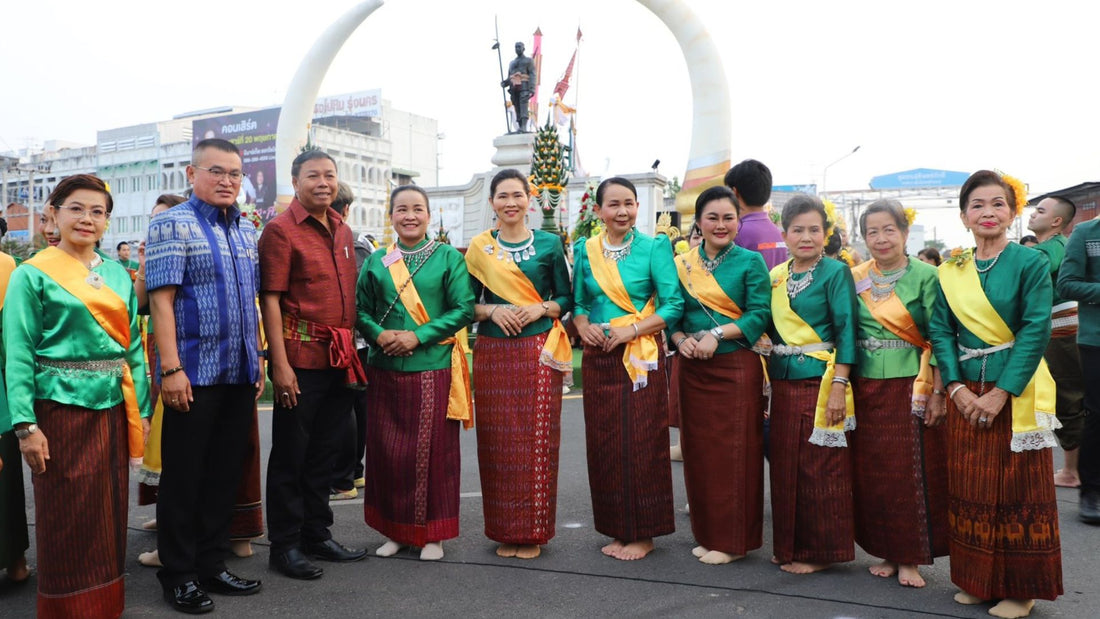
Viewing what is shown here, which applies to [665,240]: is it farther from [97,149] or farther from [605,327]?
[97,149]

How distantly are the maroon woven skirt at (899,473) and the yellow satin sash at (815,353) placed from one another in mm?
105

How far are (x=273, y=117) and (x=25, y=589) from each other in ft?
174

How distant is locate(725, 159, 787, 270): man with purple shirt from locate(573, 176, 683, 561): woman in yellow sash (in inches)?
31.7

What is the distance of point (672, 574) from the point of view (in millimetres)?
3674

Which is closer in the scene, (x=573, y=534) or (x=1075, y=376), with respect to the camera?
(x=573, y=534)

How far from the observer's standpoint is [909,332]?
11.5 ft

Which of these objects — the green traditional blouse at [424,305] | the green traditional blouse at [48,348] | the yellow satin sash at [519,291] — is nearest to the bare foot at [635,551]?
the yellow satin sash at [519,291]

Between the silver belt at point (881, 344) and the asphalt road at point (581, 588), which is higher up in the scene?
the silver belt at point (881, 344)

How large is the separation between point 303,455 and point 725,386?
1.87 metres

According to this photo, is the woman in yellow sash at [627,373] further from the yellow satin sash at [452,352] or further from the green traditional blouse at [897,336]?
the green traditional blouse at [897,336]

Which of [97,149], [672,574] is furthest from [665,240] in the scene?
[97,149]

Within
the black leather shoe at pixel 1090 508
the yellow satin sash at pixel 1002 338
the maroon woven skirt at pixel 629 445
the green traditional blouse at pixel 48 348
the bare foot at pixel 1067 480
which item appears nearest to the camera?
the green traditional blouse at pixel 48 348

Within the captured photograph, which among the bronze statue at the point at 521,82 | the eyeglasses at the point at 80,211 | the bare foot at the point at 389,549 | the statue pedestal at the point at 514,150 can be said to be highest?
the bronze statue at the point at 521,82

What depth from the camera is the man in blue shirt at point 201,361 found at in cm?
322
